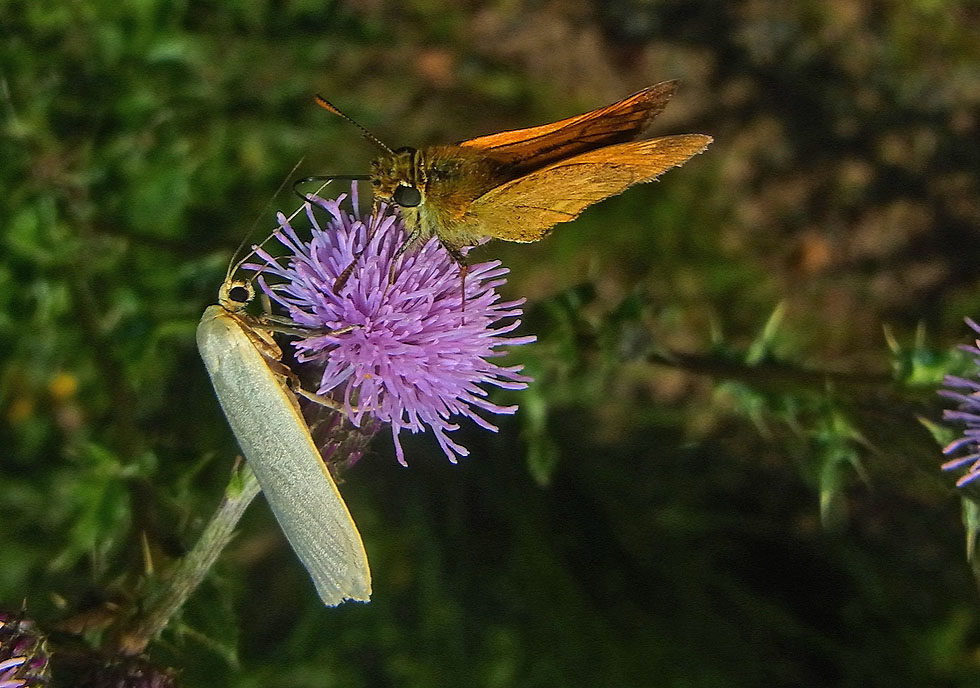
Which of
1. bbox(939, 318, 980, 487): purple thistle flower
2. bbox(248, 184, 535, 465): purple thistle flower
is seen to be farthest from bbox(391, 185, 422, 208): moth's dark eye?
bbox(939, 318, 980, 487): purple thistle flower

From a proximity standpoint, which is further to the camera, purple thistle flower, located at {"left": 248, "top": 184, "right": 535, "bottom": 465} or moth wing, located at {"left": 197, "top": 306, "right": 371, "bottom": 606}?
purple thistle flower, located at {"left": 248, "top": 184, "right": 535, "bottom": 465}

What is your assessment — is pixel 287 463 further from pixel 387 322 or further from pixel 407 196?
pixel 407 196

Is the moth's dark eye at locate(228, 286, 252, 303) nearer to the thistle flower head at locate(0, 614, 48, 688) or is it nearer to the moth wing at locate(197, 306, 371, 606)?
the moth wing at locate(197, 306, 371, 606)

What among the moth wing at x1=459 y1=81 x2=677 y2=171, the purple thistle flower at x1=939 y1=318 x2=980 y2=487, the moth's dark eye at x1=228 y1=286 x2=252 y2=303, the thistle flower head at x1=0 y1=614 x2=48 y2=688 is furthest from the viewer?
the purple thistle flower at x1=939 y1=318 x2=980 y2=487

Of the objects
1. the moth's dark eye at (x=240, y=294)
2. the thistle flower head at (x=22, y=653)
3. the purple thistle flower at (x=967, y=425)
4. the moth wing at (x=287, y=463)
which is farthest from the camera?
the purple thistle flower at (x=967, y=425)

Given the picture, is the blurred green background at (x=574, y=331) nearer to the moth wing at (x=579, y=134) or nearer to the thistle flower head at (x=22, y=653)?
the thistle flower head at (x=22, y=653)

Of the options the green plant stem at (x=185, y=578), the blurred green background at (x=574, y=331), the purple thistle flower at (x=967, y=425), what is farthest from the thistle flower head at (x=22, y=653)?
the purple thistle flower at (x=967, y=425)

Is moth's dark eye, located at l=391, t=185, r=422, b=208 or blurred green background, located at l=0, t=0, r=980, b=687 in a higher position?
moth's dark eye, located at l=391, t=185, r=422, b=208
